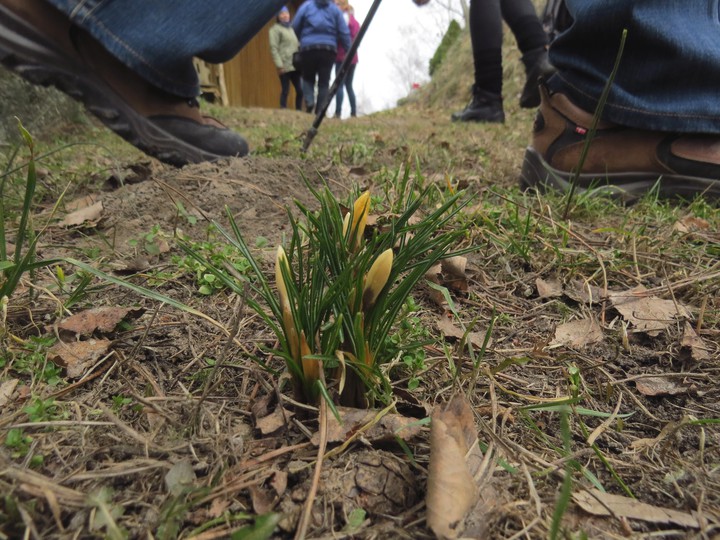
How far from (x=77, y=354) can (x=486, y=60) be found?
186 inches

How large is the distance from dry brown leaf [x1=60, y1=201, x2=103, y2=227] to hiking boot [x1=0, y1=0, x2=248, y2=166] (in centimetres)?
62

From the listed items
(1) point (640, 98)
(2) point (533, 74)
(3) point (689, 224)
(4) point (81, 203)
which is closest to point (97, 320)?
(4) point (81, 203)

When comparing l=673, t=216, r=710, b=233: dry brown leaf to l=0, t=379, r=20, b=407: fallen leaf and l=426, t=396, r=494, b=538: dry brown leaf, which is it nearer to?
l=426, t=396, r=494, b=538: dry brown leaf

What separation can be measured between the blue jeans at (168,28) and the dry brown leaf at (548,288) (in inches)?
67.2

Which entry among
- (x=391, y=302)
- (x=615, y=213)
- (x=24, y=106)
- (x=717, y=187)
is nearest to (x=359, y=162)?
(x=615, y=213)

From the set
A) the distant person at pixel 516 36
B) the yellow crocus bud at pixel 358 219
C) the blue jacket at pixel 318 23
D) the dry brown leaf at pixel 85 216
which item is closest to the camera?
the yellow crocus bud at pixel 358 219

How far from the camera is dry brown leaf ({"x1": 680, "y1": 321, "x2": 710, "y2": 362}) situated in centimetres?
107

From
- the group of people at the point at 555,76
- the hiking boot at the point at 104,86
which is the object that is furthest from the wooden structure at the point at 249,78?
the group of people at the point at 555,76

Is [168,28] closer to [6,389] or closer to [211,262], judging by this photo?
[211,262]

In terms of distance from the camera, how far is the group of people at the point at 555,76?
1.90m

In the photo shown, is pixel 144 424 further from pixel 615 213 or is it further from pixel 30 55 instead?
pixel 615 213

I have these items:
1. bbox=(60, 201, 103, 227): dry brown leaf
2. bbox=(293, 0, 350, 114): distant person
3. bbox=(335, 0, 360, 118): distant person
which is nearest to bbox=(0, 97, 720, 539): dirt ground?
bbox=(60, 201, 103, 227): dry brown leaf

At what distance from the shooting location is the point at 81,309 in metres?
1.12

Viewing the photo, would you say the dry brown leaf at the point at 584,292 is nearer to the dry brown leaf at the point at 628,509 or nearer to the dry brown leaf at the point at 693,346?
the dry brown leaf at the point at 693,346
